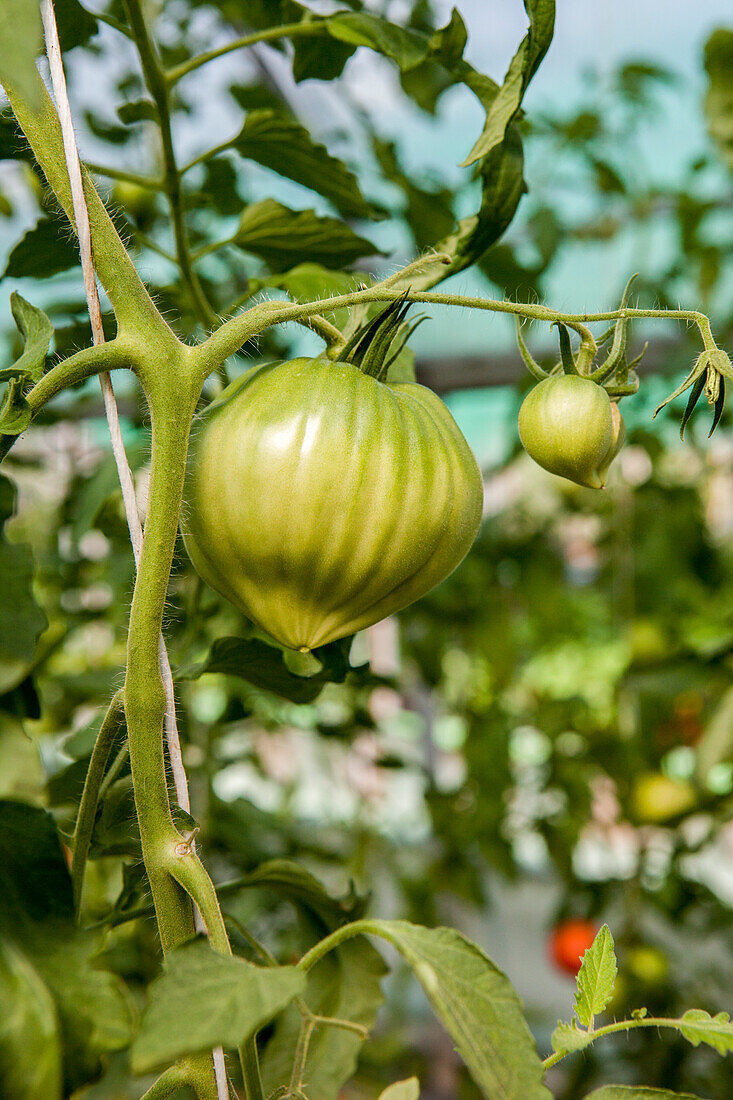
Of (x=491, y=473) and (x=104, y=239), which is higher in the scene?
(x=104, y=239)

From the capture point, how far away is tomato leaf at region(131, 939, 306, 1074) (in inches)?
7.7

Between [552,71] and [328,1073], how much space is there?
A: 161cm

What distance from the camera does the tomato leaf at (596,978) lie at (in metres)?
0.28

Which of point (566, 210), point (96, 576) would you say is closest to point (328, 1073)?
point (96, 576)

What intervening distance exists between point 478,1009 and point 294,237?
347 millimetres

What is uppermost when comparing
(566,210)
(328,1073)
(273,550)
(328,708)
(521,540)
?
(273,550)

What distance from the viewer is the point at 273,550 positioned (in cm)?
27

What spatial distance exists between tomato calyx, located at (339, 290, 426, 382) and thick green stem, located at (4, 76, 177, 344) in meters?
0.06

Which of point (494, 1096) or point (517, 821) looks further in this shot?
point (517, 821)

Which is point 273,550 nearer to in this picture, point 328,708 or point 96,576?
point 96,576

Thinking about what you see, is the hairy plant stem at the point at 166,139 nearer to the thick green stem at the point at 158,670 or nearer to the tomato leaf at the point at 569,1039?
the thick green stem at the point at 158,670

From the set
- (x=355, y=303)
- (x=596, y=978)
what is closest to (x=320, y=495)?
(x=355, y=303)

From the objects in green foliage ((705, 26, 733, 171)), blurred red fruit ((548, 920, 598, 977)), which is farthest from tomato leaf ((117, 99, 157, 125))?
blurred red fruit ((548, 920, 598, 977))

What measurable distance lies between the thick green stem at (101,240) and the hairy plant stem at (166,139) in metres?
0.11
